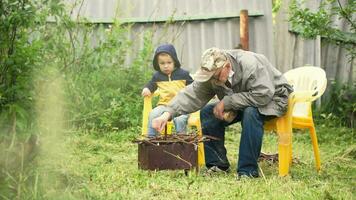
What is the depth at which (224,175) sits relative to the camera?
5.81 m

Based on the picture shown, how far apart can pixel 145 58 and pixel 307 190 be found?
181 inches

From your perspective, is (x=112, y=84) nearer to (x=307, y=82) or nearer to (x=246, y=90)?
(x=307, y=82)

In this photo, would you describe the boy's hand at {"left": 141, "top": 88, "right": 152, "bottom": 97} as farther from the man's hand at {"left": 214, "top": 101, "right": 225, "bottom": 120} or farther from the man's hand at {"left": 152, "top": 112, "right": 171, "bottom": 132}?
the man's hand at {"left": 152, "top": 112, "right": 171, "bottom": 132}

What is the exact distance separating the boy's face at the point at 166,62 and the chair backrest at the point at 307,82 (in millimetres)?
1095

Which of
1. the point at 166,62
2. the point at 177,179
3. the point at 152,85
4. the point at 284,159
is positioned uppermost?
the point at 166,62

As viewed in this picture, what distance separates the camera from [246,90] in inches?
223

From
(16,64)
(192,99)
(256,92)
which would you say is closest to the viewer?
(16,64)

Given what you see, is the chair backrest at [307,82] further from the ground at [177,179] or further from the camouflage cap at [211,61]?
the camouflage cap at [211,61]

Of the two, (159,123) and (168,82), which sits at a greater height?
(168,82)

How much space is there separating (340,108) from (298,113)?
104 inches

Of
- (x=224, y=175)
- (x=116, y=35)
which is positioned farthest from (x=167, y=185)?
(x=116, y=35)


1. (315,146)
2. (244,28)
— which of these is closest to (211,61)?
(315,146)

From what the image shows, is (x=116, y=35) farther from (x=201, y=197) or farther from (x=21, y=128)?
(x=21, y=128)

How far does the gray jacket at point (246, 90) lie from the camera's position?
5594 millimetres
